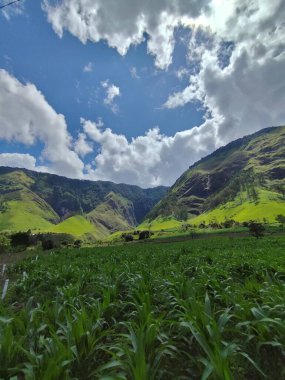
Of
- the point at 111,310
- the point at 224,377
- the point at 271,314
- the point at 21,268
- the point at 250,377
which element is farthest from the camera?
the point at 21,268

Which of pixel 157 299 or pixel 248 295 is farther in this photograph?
pixel 157 299

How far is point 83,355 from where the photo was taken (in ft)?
16.3

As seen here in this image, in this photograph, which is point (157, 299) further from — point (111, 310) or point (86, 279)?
point (86, 279)

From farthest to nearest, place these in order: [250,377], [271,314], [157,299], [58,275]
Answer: [58,275] → [157,299] → [271,314] → [250,377]

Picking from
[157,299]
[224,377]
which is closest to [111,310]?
[157,299]

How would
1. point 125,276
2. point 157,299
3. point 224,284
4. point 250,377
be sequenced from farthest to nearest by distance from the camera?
point 125,276 → point 224,284 → point 157,299 → point 250,377

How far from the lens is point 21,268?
21.8 meters

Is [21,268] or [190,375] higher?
[21,268]

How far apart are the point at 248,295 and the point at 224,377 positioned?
4.16 m

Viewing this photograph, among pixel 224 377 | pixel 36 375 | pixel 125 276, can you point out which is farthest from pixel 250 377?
pixel 125 276

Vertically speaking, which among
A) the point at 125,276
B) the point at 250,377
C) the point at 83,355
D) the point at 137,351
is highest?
the point at 125,276

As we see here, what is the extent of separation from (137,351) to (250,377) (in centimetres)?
185

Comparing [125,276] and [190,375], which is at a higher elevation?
[125,276]

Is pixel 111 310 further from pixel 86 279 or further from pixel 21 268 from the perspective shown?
pixel 21 268
